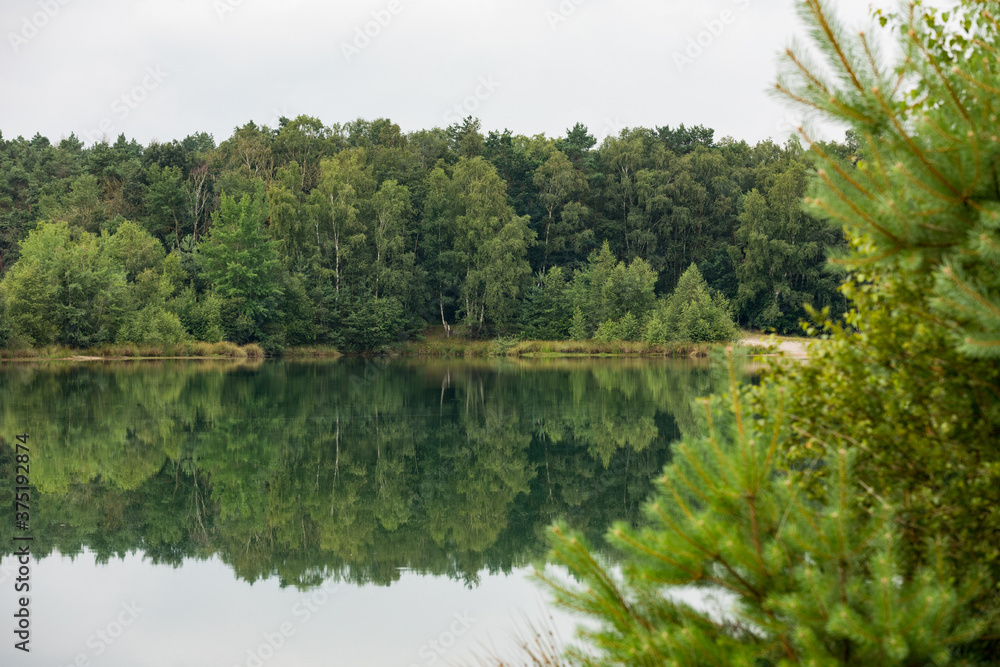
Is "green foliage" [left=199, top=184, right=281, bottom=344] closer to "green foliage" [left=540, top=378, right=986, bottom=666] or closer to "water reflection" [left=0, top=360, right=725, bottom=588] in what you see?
"water reflection" [left=0, top=360, right=725, bottom=588]

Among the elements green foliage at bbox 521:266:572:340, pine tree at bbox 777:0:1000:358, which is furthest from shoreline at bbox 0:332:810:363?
pine tree at bbox 777:0:1000:358

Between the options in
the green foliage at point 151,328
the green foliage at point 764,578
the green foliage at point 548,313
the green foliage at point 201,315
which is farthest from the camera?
the green foliage at point 548,313

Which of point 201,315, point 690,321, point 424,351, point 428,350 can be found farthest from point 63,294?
point 690,321

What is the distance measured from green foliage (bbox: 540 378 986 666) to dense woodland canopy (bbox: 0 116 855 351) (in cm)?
4778

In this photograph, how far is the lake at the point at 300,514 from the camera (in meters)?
8.19

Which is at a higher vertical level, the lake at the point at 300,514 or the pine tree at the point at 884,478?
the pine tree at the point at 884,478

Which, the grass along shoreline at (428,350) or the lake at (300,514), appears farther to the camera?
the grass along shoreline at (428,350)

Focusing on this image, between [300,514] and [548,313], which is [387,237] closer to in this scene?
[548,313]

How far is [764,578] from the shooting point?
3.00 metres

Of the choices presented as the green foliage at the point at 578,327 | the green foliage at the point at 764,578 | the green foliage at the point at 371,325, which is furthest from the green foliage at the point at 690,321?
the green foliage at the point at 764,578

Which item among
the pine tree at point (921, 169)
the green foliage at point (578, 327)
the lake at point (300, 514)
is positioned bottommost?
the lake at point (300, 514)

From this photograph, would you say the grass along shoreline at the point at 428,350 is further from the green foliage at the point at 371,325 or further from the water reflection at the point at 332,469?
the water reflection at the point at 332,469

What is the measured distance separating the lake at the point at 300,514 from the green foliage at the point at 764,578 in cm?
93

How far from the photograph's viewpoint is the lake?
26.9ft
